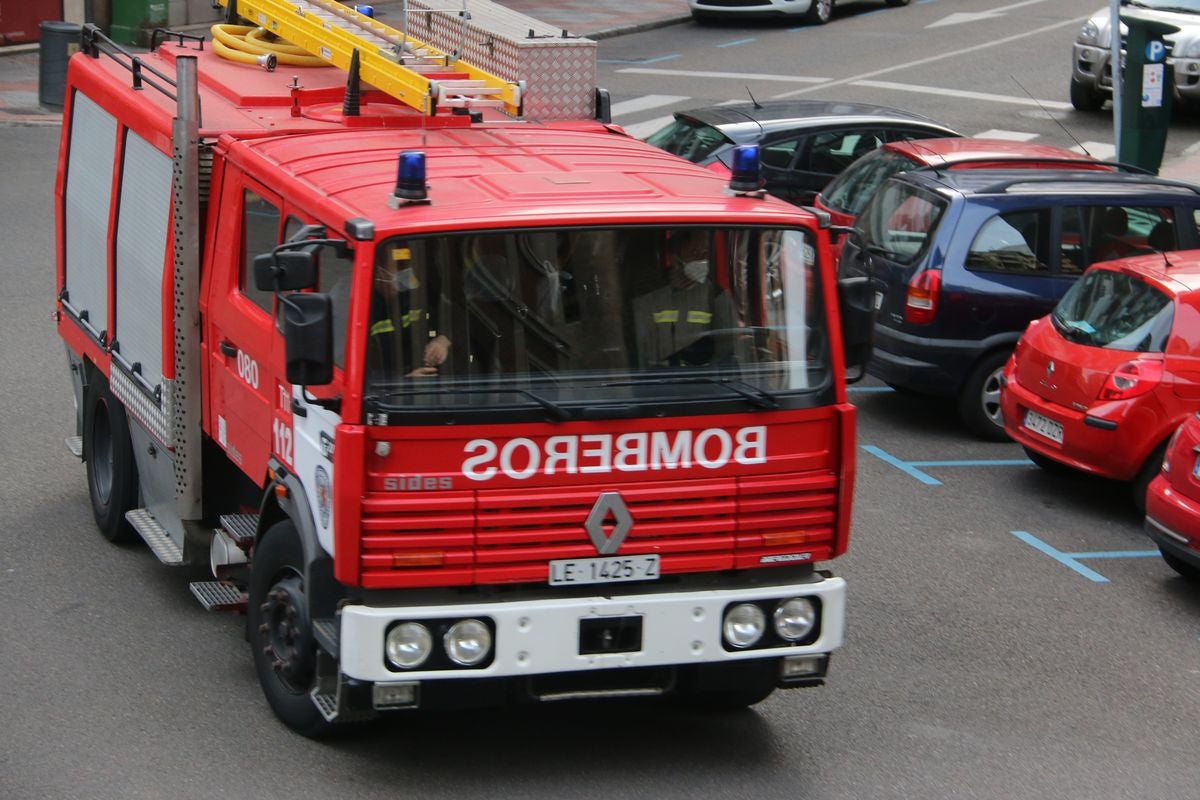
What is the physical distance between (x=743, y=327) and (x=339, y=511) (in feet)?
5.44

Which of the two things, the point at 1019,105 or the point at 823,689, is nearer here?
the point at 823,689

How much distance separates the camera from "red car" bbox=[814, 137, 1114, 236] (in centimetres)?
1312

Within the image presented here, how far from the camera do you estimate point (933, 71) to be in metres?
27.5

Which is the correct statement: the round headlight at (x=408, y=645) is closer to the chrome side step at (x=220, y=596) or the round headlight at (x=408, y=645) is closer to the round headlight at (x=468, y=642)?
the round headlight at (x=468, y=642)

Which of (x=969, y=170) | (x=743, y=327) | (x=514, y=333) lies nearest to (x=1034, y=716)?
(x=743, y=327)

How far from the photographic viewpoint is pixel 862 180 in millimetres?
13484

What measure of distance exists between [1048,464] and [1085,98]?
1436 centimetres

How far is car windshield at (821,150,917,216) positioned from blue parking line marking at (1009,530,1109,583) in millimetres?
3422

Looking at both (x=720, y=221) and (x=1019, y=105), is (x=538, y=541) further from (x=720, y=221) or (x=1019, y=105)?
(x=1019, y=105)

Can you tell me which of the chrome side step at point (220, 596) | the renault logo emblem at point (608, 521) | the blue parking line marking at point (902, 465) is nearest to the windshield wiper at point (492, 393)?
the renault logo emblem at point (608, 521)

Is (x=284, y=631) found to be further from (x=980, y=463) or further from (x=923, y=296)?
(x=923, y=296)

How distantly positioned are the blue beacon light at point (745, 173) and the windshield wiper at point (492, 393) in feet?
3.93

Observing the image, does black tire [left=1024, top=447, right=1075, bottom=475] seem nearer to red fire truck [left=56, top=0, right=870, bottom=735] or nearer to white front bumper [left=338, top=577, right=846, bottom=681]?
red fire truck [left=56, top=0, right=870, bottom=735]

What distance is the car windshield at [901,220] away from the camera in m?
12.2
